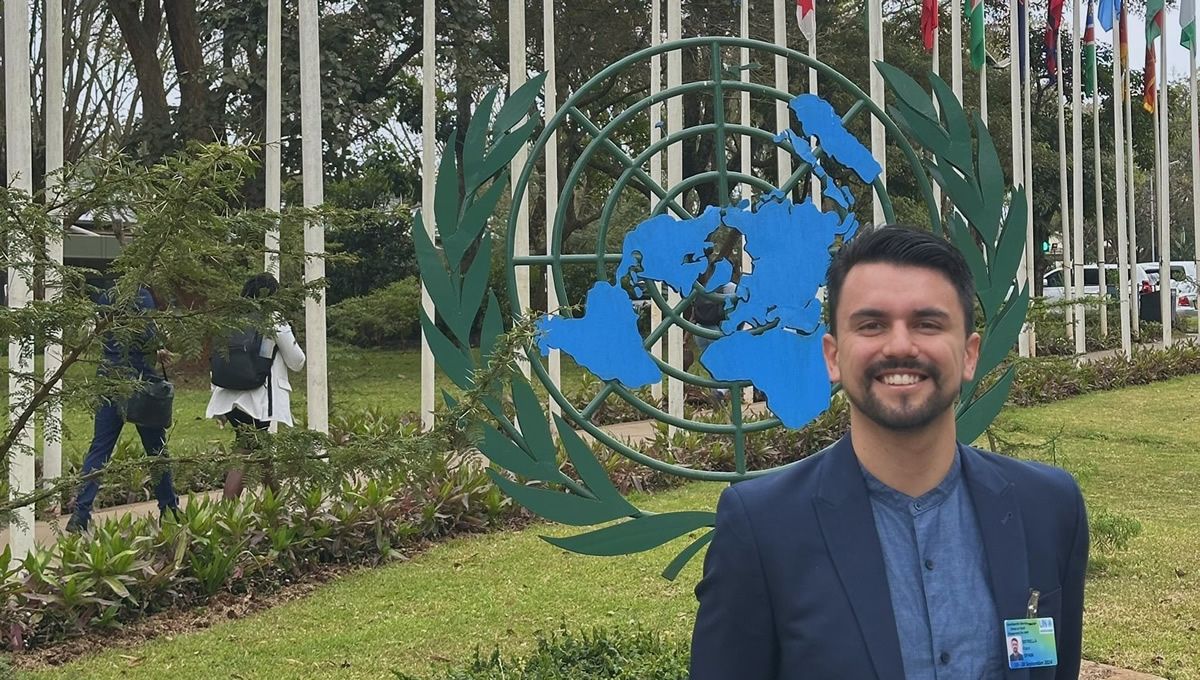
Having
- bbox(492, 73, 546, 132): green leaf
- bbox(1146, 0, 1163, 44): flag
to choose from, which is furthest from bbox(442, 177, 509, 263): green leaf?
bbox(1146, 0, 1163, 44): flag

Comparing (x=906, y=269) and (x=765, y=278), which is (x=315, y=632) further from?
(x=906, y=269)

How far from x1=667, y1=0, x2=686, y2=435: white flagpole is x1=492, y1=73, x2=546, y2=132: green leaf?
3.42 m

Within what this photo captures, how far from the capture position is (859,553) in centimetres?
169

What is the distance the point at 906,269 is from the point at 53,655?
4.69 metres

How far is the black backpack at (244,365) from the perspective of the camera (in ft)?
23.1

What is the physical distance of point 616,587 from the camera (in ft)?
21.2

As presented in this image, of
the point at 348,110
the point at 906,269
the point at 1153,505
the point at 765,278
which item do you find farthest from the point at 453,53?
the point at 906,269

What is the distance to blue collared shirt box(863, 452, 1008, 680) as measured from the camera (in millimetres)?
1668

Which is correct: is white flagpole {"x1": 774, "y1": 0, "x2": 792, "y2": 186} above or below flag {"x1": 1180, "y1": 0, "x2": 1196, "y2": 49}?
below

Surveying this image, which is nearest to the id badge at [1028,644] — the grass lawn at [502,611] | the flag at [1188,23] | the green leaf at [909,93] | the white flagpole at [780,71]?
the green leaf at [909,93]

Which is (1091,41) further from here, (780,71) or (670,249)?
(670,249)

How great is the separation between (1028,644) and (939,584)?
0.14 m

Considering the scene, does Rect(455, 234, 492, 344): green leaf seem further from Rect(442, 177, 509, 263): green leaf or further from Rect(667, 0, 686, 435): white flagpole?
Rect(667, 0, 686, 435): white flagpole

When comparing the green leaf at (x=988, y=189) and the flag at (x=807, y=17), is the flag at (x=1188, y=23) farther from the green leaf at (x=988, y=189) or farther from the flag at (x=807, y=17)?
the green leaf at (x=988, y=189)
